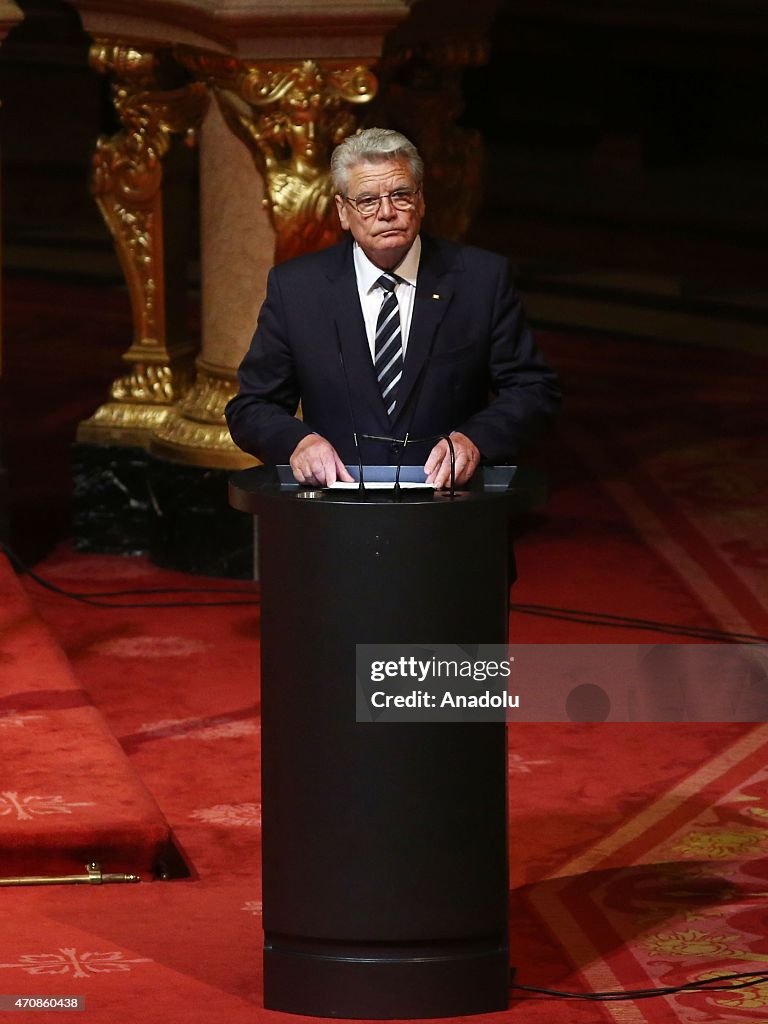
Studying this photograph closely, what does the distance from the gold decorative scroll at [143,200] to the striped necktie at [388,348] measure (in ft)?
10.4

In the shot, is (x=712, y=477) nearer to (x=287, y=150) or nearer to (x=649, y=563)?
(x=649, y=563)

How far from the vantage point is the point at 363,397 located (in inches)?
158

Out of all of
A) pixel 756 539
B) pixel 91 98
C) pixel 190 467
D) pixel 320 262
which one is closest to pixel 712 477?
pixel 756 539

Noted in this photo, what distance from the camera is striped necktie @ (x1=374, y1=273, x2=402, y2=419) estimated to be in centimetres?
404

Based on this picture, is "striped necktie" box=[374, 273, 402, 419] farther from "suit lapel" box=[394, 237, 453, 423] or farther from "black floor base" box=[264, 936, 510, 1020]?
"black floor base" box=[264, 936, 510, 1020]

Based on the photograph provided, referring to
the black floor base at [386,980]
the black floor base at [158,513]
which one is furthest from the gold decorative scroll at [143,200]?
the black floor base at [386,980]

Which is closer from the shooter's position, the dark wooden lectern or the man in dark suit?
the dark wooden lectern

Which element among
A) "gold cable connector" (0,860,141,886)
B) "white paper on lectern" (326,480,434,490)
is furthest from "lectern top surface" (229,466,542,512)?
"gold cable connector" (0,860,141,886)

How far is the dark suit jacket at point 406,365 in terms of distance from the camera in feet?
13.2

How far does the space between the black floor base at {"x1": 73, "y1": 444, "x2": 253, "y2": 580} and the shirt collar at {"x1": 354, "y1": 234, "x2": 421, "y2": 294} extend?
3005 millimetres

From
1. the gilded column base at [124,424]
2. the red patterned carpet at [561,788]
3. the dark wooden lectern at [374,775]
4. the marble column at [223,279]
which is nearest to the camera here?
the dark wooden lectern at [374,775]

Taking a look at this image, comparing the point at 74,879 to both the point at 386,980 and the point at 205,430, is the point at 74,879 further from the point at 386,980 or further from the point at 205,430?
the point at 205,430

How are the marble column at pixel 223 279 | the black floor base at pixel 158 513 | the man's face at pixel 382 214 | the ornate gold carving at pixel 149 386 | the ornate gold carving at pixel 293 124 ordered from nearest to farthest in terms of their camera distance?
1. the man's face at pixel 382 214
2. the ornate gold carving at pixel 293 124
3. the marble column at pixel 223 279
4. the black floor base at pixel 158 513
5. the ornate gold carving at pixel 149 386

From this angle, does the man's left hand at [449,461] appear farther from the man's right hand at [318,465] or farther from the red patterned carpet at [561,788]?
the red patterned carpet at [561,788]
